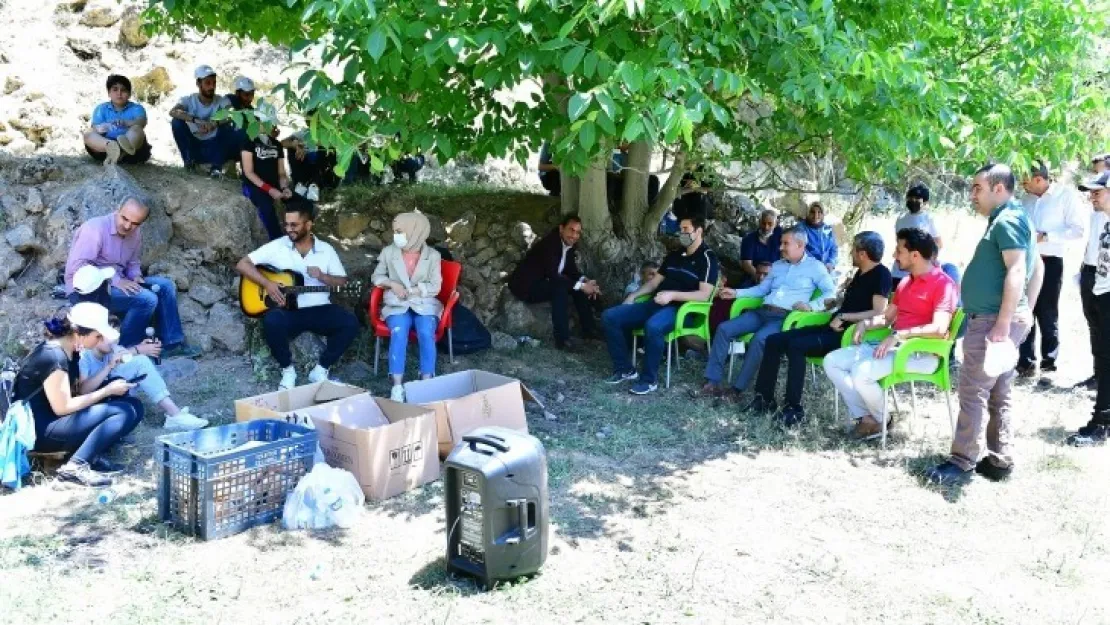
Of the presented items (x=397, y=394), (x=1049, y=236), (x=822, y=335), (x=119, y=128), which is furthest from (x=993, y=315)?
(x=119, y=128)

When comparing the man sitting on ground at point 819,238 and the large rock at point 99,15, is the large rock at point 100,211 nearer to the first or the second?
the large rock at point 99,15

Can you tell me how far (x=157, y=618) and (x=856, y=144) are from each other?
4.76 meters

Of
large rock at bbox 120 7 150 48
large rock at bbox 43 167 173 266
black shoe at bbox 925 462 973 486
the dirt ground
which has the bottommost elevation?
the dirt ground

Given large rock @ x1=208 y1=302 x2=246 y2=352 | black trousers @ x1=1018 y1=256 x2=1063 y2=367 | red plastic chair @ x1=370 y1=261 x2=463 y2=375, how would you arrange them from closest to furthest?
red plastic chair @ x1=370 y1=261 x2=463 y2=375 → large rock @ x1=208 y1=302 x2=246 y2=352 → black trousers @ x1=1018 y1=256 x2=1063 y2=367

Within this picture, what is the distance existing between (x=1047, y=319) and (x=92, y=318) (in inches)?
259

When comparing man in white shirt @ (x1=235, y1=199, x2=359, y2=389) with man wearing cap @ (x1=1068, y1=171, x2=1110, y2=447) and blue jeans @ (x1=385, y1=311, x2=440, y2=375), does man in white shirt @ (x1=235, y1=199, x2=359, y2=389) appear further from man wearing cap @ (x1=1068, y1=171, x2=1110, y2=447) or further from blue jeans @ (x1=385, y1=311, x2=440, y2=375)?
man wearing cap @ (x1=1068, y1=171, x2=1110, y2=447)

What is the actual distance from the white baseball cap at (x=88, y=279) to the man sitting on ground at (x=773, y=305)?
4125 mm

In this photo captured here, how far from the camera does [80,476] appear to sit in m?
5.14

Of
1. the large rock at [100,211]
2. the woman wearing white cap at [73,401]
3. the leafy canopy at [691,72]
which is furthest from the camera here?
the large rock at [100,211]

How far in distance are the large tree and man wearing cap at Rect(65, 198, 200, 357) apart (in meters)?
1.49

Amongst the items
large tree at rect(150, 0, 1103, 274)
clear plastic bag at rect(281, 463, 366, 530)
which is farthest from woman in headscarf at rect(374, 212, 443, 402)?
clear plastic bag at rect(281, 463, 366, 530)

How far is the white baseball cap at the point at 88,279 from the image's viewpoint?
261 inches

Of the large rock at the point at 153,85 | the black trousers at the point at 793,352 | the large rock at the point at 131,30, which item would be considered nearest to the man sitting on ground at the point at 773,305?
the black trousers at the point at 793,352

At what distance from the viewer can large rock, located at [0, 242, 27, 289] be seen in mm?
7527
